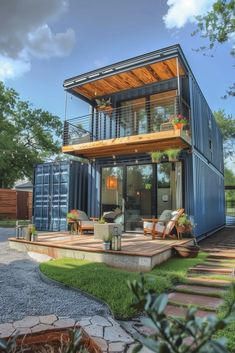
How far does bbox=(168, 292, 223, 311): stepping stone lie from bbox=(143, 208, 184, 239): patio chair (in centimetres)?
310

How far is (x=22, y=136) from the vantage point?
2480cm

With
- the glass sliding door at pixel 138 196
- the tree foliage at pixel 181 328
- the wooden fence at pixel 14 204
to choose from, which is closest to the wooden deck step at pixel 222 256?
the glass sliding door at pixel 138 196

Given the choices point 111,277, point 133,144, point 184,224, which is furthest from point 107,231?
point 133,144

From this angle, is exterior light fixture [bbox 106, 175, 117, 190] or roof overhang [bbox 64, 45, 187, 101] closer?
roof overhang [bbox 64, 45, 187, 101]

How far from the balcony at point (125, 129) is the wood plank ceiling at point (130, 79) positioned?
57 cm

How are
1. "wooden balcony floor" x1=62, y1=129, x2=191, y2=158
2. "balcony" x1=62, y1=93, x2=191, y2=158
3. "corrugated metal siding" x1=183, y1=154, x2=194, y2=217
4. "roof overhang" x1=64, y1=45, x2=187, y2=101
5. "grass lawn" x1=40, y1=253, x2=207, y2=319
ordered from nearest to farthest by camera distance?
1. "grass lawn" x1=40, y1=253, x2=207, y2=319
2. "wooden balcony floor" x1=62, y1=129, x2=191, y2=158
3. "roof overhang" x1=64, y1=45, x2=187, y2=101
4. "corrugated metal siding" x1=183, y1=154, x2=194, y2=217
5. "balcony" x1=62, y1=93, x2=191, y2=158

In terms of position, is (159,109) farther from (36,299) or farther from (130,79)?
(36,299)

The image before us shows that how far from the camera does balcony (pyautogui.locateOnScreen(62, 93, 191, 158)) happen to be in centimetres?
856

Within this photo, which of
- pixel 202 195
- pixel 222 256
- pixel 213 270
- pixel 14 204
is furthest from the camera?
pixel 14 204

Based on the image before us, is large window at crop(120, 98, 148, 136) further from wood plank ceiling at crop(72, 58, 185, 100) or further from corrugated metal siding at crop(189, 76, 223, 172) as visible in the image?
corrugated metal siding at crop(189, 76, 223, 172)

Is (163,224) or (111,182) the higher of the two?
(111,182)

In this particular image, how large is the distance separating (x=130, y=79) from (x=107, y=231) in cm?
546

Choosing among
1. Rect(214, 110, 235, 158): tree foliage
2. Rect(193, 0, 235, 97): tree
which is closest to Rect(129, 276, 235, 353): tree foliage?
Rect(193, 0, 235, 97): tree

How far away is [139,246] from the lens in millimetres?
6164
